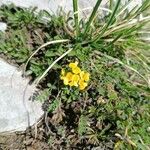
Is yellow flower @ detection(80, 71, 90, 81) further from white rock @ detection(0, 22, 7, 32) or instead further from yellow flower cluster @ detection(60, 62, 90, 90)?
white rock @ detection(0, 22, 7, 32)

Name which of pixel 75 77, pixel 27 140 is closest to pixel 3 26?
pixel 75 77

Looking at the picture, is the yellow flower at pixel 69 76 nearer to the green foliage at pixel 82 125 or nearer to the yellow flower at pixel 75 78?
the yellow flower at pixel 75 78

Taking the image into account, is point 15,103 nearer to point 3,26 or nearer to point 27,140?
point 27,140

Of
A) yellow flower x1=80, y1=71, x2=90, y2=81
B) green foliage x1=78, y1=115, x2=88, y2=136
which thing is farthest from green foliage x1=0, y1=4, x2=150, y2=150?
yellow flower x1=80, y1=71, x2=90, y2=81

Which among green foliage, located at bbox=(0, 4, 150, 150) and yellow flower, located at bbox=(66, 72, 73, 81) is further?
green foliage, located at bbox=(0, 4, 150, 150)

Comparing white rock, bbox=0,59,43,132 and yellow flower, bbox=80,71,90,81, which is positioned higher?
yellow flower, bbox=80,71,90,81

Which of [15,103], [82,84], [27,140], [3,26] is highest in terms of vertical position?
[3,26]

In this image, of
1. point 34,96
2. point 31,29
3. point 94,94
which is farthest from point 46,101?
point 31,29
